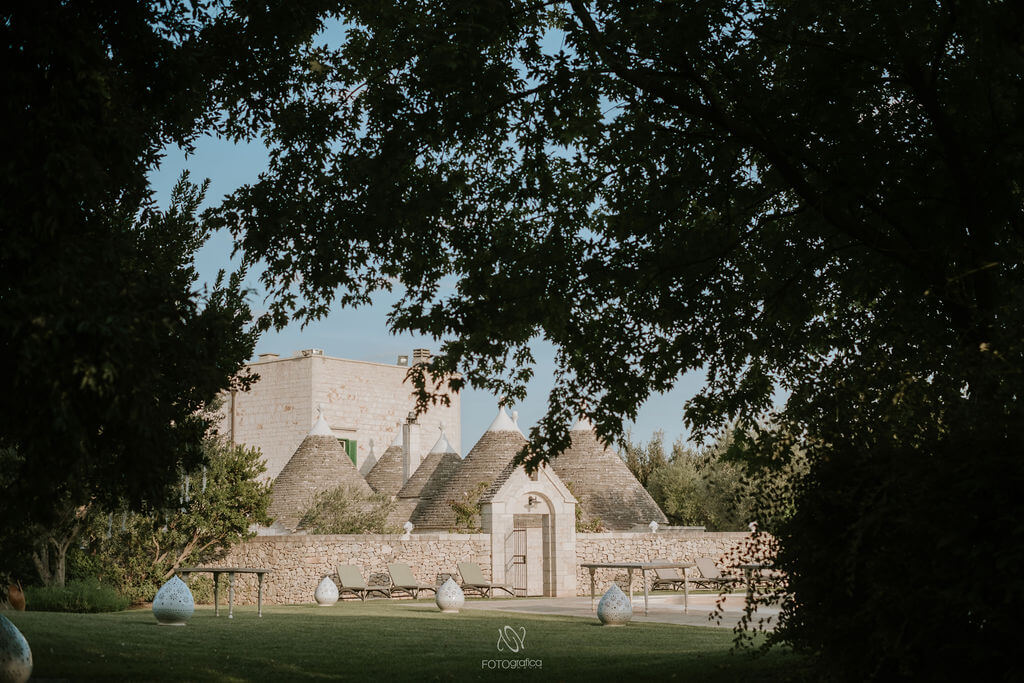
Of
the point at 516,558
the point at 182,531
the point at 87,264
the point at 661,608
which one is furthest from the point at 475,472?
the point at 87,264

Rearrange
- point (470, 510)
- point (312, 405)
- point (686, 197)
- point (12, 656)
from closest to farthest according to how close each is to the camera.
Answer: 1. point (12, 656)
2. point (686, 197)
3. point (470, 510)
4. point (312, 405)

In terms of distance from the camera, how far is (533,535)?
1198 inches

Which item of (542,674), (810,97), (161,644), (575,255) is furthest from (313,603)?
(810,97)

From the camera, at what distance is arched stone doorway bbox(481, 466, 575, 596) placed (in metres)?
29.7

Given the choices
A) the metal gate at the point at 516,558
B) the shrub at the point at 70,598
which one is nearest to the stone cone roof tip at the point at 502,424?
the metal gate at the point at 516,558

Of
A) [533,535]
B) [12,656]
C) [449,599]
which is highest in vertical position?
[533,535]

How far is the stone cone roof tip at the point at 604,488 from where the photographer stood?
32.9 meters

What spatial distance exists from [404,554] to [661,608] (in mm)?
8546

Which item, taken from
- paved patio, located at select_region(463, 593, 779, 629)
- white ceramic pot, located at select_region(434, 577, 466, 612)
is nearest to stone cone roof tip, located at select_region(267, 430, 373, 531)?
paved patio, located at select_region(463, 593, 779, 629)

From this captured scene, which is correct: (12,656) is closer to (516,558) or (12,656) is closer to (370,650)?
(370,650)

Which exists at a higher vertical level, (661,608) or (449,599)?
(449,599)

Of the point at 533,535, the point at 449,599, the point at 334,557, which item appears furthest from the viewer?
the point at 533,535

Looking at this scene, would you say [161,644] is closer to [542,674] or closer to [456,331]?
[542,674]

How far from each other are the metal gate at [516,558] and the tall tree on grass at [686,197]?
19.7 metres
